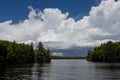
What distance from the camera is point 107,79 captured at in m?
81.2

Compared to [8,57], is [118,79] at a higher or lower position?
lower

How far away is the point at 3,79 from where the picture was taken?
7356cm

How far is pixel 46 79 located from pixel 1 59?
116 metres

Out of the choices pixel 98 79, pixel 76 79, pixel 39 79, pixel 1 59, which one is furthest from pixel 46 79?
pixel 1 59

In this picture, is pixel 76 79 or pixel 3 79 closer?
pixel 3 79

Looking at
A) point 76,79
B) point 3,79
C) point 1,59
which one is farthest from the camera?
point 1,59

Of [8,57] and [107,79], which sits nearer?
[107,79]

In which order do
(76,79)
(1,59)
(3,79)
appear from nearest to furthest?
(3,79), (76,79), (1,59)

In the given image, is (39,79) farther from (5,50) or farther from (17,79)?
(5,50)

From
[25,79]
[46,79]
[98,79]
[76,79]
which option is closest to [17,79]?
[25,79]

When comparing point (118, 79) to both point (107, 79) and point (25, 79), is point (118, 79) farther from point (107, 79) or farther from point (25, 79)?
point (25, 79)

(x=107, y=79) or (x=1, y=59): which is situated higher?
(x=1, y=59)

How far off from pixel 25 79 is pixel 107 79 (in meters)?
19.7

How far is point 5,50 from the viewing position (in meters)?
193
